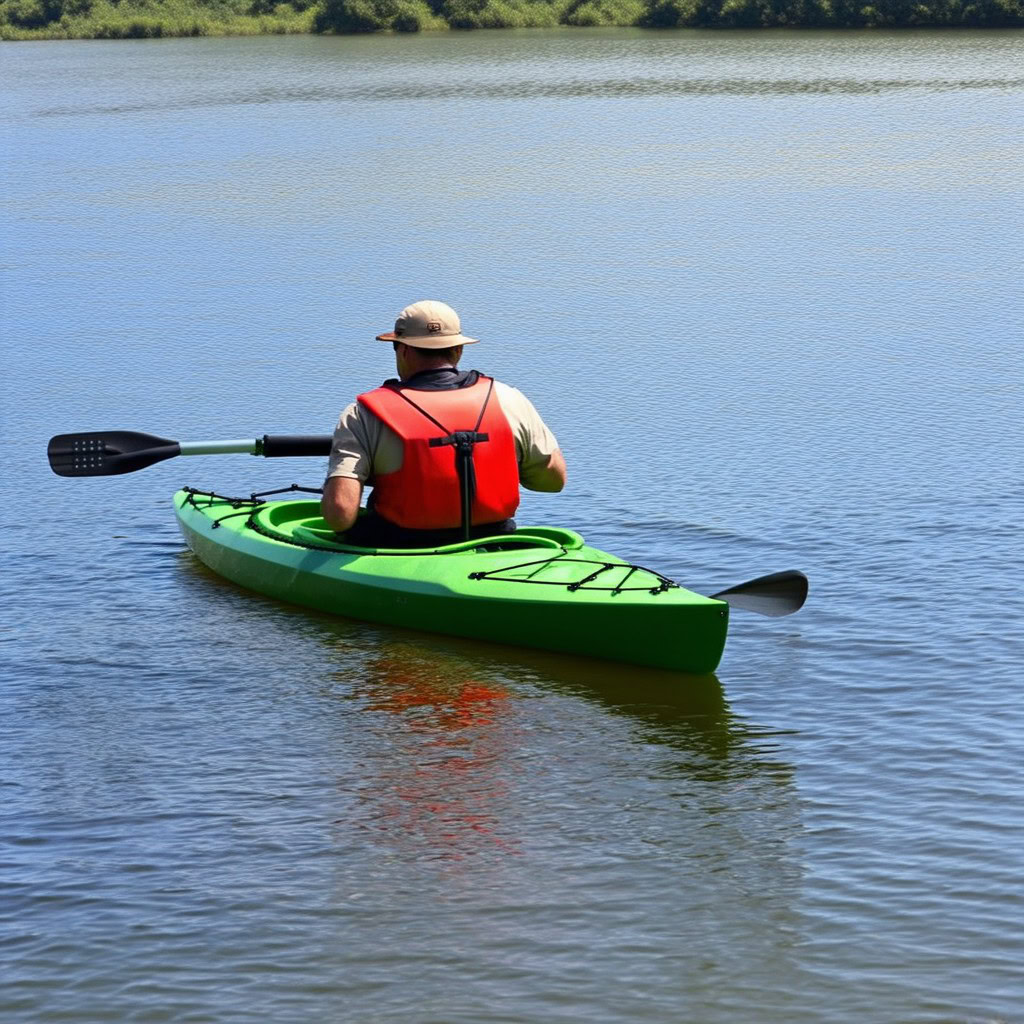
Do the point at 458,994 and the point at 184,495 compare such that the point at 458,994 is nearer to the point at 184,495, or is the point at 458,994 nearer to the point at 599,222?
the point at 184,495

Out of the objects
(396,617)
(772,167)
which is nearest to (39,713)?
(396,617)

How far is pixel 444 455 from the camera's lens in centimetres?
633

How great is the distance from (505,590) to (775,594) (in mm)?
897

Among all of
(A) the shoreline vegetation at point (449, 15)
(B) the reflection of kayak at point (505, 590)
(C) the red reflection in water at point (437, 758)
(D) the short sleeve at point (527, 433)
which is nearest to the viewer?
(C) the red reflection in water at point (437, 758)

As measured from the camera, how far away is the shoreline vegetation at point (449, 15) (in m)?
39.3

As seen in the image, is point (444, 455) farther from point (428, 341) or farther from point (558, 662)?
point (558, 662)

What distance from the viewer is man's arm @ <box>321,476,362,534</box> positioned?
6.38m

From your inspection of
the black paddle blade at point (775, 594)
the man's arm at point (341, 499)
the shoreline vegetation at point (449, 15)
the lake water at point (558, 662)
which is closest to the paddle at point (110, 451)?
the lake water at point (558, 662)

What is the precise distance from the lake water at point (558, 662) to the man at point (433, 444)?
1.61ft

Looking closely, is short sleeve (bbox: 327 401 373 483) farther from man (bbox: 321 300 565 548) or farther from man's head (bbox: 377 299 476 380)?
man's head (bbox: 377 299 476 380)

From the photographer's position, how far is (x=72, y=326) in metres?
12.9

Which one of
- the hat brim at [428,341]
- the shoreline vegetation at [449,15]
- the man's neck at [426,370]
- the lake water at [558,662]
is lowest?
the lake water at [558,662]

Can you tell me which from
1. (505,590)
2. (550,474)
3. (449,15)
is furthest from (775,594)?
(449,15)

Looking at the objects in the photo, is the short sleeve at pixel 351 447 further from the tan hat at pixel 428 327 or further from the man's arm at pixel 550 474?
the man's arm at pixel 550 474
